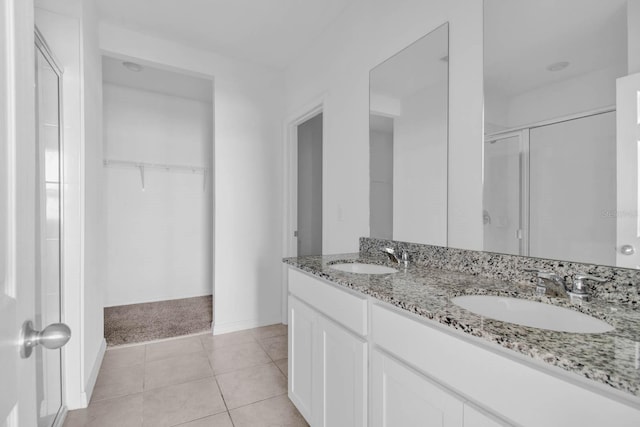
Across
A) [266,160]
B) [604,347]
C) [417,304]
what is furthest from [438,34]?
[266,160]

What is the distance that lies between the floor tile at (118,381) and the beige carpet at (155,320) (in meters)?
0.49

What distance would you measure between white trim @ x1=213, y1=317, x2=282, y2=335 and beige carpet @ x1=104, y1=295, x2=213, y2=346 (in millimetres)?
160

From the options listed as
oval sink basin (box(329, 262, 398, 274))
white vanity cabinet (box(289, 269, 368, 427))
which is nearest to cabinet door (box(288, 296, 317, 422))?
white vanity cabinet (box(289, 269, 368, 427))

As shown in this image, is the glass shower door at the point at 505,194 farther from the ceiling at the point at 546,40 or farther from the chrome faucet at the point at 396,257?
the chrome faucet at the point at 396,257

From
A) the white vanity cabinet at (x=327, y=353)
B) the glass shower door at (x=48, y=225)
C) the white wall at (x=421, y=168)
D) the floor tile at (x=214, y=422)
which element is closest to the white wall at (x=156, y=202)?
the glass shower door at (x=48, y=225)

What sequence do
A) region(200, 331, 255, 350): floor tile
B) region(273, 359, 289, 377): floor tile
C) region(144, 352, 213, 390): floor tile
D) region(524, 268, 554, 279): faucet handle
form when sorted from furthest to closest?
region(200, 331, 255, 350): floor tile → region(273, 359, 289, 377): floor tile → region(144, 352, 213, 390): floor tile → region(524, 268, 554, 279): faucet handle

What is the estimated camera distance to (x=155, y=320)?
329 cm

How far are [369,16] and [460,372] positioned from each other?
2156 mm

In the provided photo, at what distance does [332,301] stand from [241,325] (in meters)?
2.04

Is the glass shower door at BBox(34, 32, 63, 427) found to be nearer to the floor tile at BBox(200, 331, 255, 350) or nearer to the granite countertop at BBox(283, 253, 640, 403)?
the floor tile at BBox(200, 331, 255, 350)

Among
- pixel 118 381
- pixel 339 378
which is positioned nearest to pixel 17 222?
pixel 339 378

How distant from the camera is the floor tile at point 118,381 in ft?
6.69

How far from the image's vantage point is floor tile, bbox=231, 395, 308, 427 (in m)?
1.76

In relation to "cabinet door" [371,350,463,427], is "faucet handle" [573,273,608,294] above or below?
above
